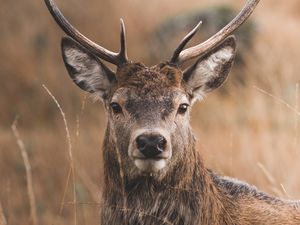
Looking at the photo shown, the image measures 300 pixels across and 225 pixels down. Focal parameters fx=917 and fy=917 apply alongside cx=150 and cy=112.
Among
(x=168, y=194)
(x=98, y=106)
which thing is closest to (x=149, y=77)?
(x=168, y=194)

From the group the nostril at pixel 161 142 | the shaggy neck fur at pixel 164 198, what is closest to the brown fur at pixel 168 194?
the shaggy neck fur at pixel 164 198

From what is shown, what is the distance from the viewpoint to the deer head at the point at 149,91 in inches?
204

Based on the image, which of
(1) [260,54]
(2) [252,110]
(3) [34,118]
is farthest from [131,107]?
(3) [34,118]

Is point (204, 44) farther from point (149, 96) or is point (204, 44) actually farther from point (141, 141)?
point (141, 141)

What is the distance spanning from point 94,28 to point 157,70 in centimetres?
1130

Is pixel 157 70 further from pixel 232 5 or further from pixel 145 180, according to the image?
pixel 232 5

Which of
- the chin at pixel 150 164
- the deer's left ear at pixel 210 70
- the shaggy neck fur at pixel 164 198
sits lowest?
the shaggy neck fur at pixel 164 198

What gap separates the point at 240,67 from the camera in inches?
546

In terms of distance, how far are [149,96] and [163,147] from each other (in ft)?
1.54

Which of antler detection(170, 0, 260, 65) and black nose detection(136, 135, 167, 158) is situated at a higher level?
antler detection(170, 0, 260, 65)

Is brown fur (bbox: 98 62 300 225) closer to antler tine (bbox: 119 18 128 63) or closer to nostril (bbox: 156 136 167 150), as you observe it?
antler tine (bbox: 119 18 128 63)

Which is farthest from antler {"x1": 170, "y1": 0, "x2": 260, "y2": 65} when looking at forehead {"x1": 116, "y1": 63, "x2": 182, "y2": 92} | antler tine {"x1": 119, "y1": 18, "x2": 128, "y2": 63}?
antler tine {"x1": 119, "y1": 18, "x2": 128, "y2": 63}

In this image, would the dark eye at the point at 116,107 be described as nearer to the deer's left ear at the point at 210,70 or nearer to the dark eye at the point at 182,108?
the dark eye at the point at 182,108

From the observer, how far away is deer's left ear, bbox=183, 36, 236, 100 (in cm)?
584
